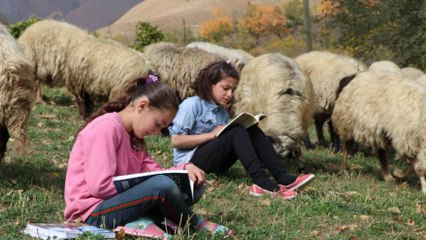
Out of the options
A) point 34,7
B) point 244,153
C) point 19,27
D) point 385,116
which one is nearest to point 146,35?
point 19,27

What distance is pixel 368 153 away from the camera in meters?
10.7

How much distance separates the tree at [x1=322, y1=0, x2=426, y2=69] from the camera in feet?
67.8

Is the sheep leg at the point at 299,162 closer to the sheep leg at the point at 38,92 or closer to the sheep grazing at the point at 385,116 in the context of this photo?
the sheep grazing at the point at 385,116

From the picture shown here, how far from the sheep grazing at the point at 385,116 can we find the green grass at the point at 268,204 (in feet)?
1.65

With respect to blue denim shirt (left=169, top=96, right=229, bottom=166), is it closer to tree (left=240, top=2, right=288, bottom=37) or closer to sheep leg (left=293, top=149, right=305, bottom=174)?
sheep leg (left=293, top=149, right=305, bottom=174)

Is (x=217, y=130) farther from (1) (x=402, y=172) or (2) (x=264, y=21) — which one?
(2) (x=264, y=21)

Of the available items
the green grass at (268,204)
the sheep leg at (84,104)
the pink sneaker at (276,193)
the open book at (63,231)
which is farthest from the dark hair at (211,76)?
the sheep leg at (84,104)

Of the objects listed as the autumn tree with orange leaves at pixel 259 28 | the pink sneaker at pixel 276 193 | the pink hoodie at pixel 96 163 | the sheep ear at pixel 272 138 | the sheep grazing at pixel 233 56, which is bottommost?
the autumn tree with orange leaves at pixel 259 28

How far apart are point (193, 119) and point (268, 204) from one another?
126cm

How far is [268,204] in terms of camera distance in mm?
5680

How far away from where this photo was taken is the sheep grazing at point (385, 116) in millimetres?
7688

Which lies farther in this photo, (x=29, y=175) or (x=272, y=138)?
(x=272, y=138)

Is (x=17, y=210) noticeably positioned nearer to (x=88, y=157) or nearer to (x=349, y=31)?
(x=88, y=157)

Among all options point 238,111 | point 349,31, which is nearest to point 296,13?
point 349,31
